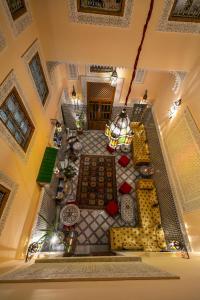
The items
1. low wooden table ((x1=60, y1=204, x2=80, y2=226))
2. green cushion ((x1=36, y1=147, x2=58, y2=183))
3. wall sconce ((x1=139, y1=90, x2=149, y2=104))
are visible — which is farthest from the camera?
wall sconce ((x1=139, y1=90, x2=149, y2=104))

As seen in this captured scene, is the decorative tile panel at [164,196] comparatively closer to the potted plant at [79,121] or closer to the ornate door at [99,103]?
the ornate door at [99,103]

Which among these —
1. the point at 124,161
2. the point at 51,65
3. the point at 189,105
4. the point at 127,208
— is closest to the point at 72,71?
the point at 51,65

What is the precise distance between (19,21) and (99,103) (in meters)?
4.25

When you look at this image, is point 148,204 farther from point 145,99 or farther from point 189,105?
point 145,99

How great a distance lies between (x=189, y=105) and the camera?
4.10 meters

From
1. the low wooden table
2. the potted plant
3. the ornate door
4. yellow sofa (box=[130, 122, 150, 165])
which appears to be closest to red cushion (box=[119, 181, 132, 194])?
yellow sofa (box=[130, 122, 150, 165])

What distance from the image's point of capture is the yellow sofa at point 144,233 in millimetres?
4449

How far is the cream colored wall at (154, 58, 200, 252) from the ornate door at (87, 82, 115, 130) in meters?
2.00

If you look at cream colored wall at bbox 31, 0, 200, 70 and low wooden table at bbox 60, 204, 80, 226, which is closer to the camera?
cream colored wall at bbox 31, 0, 200, 70

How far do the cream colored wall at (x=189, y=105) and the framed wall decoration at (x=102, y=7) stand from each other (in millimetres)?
2212

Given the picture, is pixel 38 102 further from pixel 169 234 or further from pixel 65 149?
pixel 169 234

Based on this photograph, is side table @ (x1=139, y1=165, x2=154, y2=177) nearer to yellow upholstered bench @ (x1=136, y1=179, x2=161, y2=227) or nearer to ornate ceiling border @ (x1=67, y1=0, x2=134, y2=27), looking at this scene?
yellow upholstered bench @ (x1=136, y1=179, x2=161, y2=227)

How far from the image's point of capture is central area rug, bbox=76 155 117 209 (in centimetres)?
570

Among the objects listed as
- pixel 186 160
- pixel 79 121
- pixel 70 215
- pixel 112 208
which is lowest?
pixel 70 215
